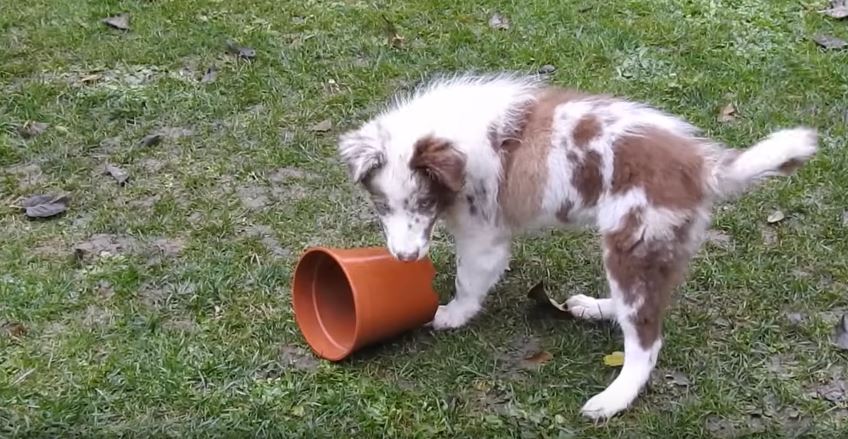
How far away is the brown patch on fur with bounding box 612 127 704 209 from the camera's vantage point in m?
3.82

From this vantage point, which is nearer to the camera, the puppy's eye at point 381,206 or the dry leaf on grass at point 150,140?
the puppy's eye at point 381,206

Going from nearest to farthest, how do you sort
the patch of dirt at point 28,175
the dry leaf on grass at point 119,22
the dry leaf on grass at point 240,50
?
the patch of dirt at point 28,175, the dry leaf on grass at point 240,50, the dry leaf on grass at point 119,22

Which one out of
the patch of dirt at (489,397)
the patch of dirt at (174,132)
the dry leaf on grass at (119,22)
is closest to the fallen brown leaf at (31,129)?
the patch of dirt at (174,132)

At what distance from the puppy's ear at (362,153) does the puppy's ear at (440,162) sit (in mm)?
147

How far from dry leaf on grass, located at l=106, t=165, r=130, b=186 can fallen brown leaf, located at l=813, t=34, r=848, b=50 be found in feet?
14.8

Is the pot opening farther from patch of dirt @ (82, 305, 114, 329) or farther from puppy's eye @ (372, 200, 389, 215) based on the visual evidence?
patch of dirt @ (82, 305, 114, 329)

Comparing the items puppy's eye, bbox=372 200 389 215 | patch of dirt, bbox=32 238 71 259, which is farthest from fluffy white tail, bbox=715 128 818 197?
patch of dirt, bbox=32 238 71 259

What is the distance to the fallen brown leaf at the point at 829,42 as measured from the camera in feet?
22.9

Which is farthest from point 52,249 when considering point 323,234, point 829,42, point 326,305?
point 829,42

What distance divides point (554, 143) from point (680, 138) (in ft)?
1.54

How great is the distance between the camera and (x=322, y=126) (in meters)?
6.16

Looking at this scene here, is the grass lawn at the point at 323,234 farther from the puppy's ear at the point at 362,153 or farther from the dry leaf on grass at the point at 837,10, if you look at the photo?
the puppy's ear at the point at 362,153

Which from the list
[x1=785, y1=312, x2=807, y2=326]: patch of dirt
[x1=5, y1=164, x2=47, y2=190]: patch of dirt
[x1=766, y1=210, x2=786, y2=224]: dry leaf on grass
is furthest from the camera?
[x1=5, y1=164, x2=47, y2=190]: patch of dirt

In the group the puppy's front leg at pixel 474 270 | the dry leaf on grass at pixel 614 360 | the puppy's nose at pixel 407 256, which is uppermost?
the puppy's nose at pixel 407 256
